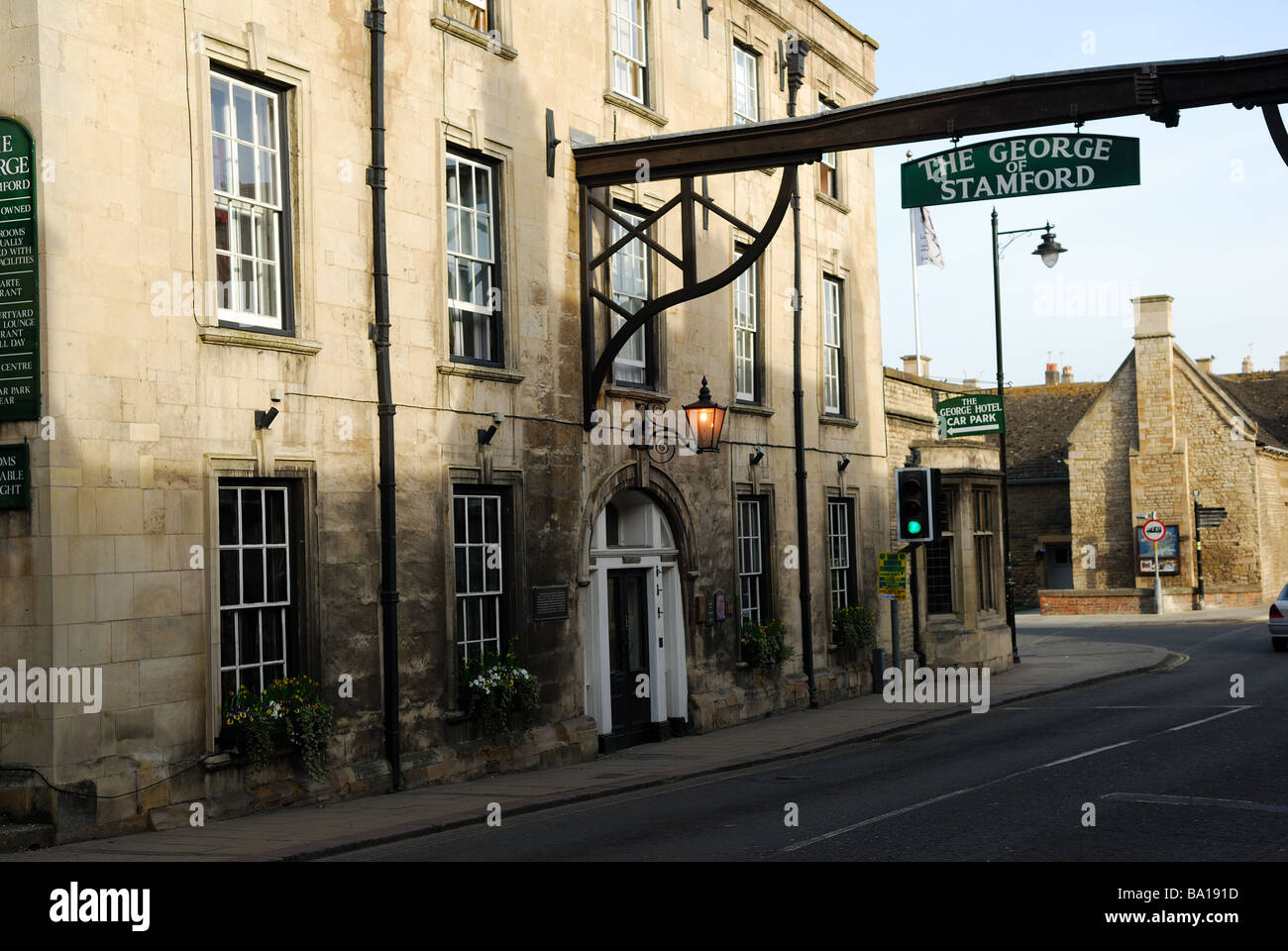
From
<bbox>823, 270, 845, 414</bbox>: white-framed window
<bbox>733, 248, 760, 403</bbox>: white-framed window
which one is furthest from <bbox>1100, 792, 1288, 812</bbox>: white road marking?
<bbox>823, 270, 845, 414</bbox>: white-framed window

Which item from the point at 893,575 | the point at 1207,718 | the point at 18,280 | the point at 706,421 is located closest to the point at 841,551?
the point at 893,575

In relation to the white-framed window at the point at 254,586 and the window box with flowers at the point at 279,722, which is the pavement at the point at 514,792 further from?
the white-framed window at the point at 254,586

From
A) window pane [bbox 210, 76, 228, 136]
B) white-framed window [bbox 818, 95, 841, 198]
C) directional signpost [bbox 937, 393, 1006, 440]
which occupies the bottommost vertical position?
directional signpost [bbox 937, 393, 1006, 440]

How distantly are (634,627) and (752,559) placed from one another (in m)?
3.47

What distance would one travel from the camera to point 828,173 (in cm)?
2595

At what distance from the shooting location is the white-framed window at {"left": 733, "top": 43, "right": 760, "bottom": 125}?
22641 millimetres

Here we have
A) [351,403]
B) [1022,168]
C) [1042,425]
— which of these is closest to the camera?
[351,403]

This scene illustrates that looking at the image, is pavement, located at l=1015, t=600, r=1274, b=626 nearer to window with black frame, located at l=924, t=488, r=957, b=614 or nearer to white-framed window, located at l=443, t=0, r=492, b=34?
window with black frame, located at l=924, t=488, r=957, b=614

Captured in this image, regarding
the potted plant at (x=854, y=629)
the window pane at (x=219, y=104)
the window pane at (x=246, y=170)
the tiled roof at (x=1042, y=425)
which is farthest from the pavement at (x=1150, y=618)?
the window pane at (x=219, y=104)

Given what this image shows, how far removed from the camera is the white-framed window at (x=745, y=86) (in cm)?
2264

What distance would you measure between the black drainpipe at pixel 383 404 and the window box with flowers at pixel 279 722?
95cm

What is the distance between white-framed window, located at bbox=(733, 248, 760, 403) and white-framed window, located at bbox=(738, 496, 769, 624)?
1697 millimetres

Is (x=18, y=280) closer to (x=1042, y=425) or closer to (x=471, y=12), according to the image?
(x=471, y=12)

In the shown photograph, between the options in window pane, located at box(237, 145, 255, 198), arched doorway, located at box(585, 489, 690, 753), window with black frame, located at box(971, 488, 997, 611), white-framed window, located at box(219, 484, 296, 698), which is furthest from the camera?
window with black frame, located at box(971, 488, 997, 611)
